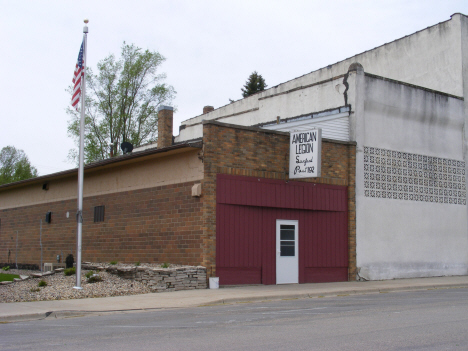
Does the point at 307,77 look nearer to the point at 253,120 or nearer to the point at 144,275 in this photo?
the point at 253,120

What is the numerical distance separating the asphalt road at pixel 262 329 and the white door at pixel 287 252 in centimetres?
602

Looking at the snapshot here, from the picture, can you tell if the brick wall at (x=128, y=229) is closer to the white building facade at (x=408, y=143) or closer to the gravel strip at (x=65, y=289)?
the gravel strip at (x=65, y=289)

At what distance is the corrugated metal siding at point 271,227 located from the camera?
18141 mm

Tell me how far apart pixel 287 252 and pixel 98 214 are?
26.9 ft

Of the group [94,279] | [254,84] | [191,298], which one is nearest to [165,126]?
[94,279]

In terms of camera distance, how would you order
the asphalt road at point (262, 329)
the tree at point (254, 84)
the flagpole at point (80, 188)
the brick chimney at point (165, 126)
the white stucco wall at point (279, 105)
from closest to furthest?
the asphalt road at point (262, 329)
the flagpole at point (80, 188)
the white stucco wall at point (279, 105)
the brick chimney at point (165, 126)
the tree at point (254, 84)

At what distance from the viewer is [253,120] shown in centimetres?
3095

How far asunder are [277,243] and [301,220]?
1.32 m

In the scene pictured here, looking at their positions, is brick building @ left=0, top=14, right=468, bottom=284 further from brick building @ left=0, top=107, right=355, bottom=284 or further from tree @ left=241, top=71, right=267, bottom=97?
tree @ left=241, top=71, right=267, bottom=97

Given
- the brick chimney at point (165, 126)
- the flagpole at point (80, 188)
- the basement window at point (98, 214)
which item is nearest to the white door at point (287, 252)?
the flagpole at point (80, 188)

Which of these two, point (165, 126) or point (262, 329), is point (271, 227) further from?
point (165, 126)

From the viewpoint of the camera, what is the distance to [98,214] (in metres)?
23.1

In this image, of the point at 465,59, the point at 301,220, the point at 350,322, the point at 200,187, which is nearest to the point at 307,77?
the point at 465,59

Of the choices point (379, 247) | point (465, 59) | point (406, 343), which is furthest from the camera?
point (465, 59)
